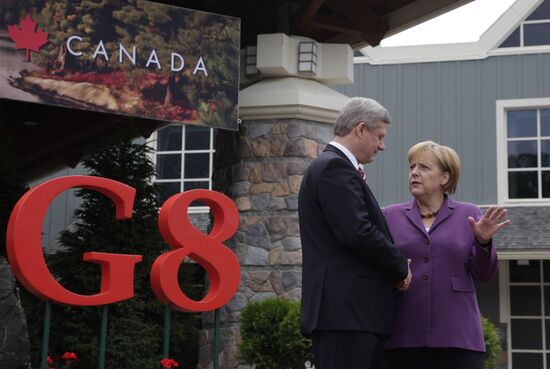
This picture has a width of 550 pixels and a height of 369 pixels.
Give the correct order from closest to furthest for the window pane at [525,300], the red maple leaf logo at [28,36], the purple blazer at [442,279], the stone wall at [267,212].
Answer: the purple blazer at [442,279], the red maple leaf logo at [28,36], the stone wall at [267,212], the window pane at [525,300]

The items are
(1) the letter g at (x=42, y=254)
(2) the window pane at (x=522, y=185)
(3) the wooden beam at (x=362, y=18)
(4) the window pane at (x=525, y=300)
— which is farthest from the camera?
(2) the window pane at (x=522, y=185)

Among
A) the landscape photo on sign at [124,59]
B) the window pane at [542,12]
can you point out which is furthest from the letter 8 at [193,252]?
the window pane at [542,12]

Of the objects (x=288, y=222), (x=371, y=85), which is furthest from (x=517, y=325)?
(x=288, y=222)

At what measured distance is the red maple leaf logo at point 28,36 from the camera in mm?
6887

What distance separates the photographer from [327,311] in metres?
3.57

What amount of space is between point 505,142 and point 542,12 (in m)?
2.17

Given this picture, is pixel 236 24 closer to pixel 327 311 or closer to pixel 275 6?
pixel 275 6

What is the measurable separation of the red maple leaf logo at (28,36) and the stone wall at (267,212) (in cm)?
214

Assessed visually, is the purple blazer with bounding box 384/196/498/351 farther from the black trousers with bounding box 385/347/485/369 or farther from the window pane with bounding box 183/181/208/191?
the window pane with bounding box 183/181/208/191

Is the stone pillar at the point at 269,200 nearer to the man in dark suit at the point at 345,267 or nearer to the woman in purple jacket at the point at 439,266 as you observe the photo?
the woman in purple jacket at the point at 439,266

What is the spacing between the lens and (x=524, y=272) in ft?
45.8

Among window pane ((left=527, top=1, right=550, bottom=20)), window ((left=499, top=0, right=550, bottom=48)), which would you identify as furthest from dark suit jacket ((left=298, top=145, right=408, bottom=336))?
window pane ((left=527, top=1, right=550, bottom=20))

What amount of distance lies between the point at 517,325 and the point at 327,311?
10854 millimetres

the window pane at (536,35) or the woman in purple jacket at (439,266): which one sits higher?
the window pane at (536,35)
